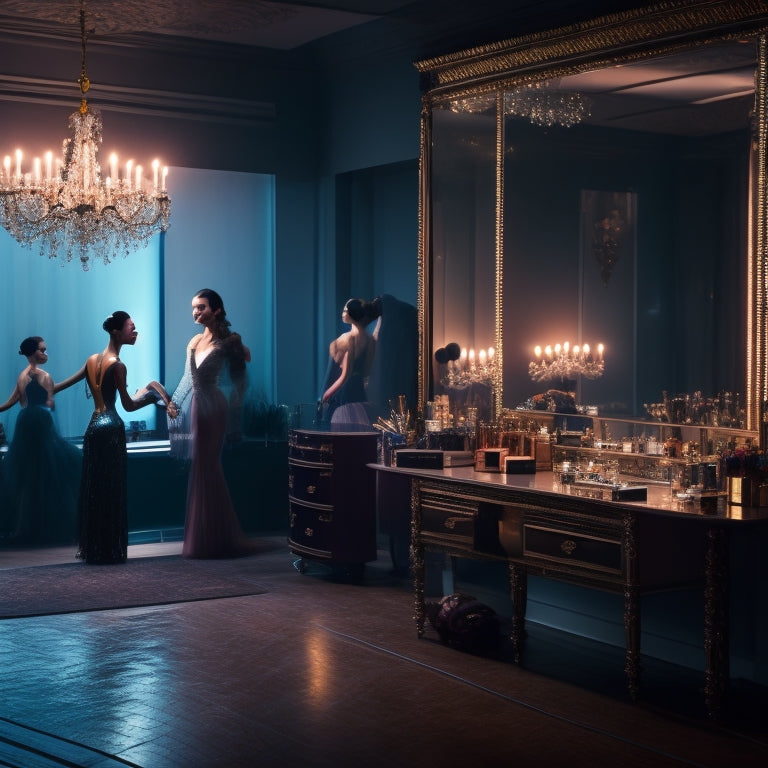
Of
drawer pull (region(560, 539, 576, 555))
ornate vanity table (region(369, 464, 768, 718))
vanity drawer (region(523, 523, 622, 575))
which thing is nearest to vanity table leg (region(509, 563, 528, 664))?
ornate vanity table (region(369, 464, 768, 718))

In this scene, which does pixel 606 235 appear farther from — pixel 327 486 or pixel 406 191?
pixel 406 191

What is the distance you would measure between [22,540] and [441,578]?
3.21 metres

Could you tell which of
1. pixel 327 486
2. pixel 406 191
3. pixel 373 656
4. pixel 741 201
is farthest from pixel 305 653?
pixel 406 191

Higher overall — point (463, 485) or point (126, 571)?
point (463, 485)

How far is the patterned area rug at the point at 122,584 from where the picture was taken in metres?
6.79

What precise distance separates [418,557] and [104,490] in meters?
2.63

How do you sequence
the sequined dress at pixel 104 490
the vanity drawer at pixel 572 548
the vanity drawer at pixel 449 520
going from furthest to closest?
the sequined dress at pixel 104 490 < the vanity drawer at pixel 449 520 < the vanity drawer at pixel 572 548

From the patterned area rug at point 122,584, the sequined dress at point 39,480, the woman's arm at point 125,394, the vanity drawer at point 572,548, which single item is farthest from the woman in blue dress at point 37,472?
the vanity drawer at point 572,548

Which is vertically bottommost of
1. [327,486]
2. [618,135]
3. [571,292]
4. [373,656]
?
[373,656]

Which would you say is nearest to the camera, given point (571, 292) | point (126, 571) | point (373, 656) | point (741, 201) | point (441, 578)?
point (741, 201)

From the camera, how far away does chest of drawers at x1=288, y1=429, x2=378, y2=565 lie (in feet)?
23.8

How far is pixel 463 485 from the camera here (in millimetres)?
5867

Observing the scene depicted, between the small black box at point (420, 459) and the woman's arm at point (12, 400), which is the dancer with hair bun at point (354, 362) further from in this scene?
the woman's arm at point (12, 400)

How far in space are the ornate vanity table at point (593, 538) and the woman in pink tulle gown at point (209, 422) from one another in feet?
8.06
